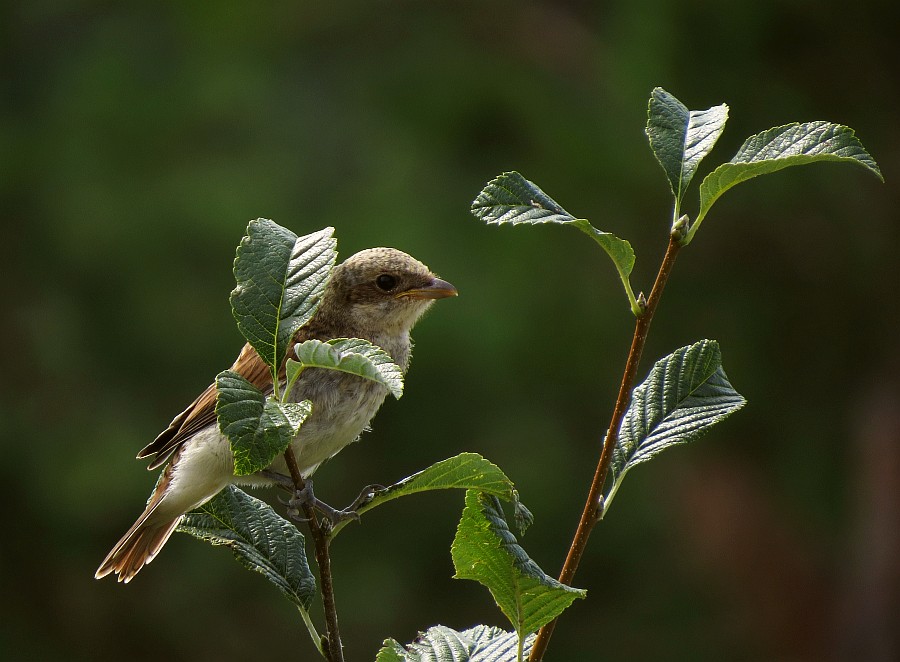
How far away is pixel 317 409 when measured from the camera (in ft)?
10.7

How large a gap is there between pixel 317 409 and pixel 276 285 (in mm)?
1500

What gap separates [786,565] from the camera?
812 cm

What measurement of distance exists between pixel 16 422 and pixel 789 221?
4.89 meters

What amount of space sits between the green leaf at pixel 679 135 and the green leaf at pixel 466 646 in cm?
73

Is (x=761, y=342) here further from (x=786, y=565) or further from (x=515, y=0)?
(x=515, y=0)

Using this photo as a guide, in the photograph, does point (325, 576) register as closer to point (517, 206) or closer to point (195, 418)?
point (517, 206)

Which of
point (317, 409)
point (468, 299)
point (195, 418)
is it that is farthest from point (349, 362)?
point (468, 299)

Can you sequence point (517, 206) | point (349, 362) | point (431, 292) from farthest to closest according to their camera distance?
point (431, 292)
point (517, 206)
point (349, 362)

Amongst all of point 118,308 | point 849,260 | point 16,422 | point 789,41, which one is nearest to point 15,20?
point 118,308

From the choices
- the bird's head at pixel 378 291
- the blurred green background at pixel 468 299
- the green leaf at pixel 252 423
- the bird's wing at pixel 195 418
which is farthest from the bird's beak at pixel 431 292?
the blurred green background at pixel 468 299

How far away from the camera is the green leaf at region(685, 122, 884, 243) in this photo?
5.60ft

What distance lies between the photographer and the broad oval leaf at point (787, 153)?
67.2 inches

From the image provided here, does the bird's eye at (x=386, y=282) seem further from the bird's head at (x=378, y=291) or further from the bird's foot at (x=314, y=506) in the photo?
the bird's foot at (x=314, y=506)

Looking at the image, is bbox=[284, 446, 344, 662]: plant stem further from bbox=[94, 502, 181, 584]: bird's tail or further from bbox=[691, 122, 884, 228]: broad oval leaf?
bbox=[94, 502, 181, 584]: bird's tail
